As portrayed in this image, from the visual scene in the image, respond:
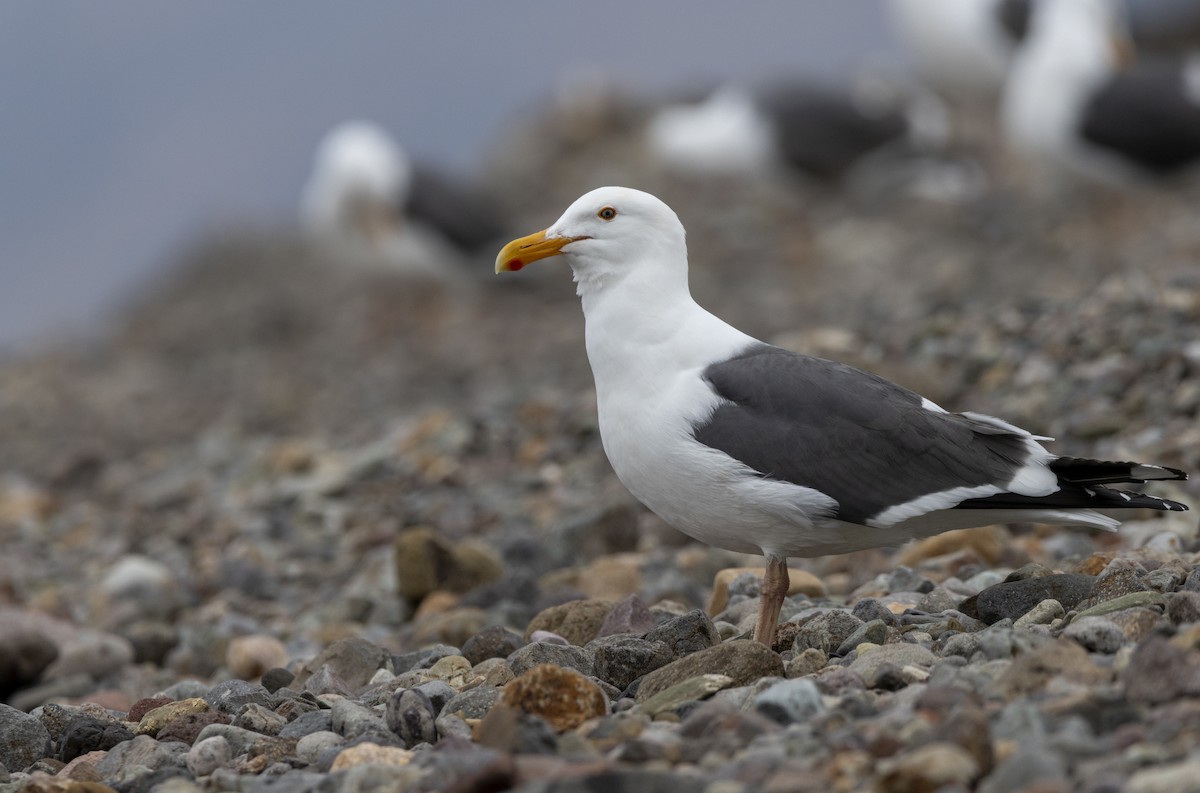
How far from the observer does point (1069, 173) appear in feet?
50.8

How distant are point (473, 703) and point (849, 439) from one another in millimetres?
1637

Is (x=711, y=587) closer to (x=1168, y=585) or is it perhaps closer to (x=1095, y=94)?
(x=1168, y=585)

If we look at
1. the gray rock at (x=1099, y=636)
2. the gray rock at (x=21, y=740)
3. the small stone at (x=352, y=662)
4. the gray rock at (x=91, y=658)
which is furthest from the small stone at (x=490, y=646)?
the gray rock at (x=91, y=658)

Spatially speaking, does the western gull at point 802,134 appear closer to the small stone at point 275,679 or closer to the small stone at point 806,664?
the small stone at point 275,679

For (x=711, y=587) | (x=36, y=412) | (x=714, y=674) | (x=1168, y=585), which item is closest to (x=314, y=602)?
(x=711, y=587)

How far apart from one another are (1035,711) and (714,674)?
1173mm

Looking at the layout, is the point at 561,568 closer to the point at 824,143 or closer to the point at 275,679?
the point at 275,679

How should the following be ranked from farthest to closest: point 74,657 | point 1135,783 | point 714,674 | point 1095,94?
point 1095,94 → point 74,657 → point 714,674 → point 1135,783

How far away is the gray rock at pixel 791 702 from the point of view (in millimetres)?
4156

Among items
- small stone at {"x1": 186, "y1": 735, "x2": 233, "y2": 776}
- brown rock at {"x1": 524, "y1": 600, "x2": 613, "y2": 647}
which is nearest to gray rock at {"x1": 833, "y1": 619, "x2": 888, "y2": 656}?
brown rock at {"x1": 524, "y1": 600, "x2": 613, "y2": 647}

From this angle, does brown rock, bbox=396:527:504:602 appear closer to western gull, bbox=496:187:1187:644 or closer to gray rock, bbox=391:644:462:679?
gray rock, bbox=391:644:462:679

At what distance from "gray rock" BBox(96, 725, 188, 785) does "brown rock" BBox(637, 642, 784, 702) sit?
144 cm

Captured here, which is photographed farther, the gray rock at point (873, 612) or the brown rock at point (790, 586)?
the brown rock at point (790, 586)

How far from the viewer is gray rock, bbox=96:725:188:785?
4.55 m
